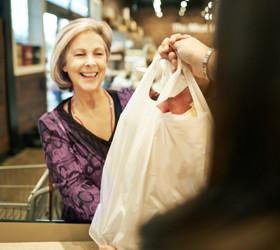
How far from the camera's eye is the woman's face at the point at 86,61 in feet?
2.84

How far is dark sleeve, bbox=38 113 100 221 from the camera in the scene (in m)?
0.85

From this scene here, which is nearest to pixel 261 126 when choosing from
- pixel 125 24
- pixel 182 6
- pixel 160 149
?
pixel 160 149

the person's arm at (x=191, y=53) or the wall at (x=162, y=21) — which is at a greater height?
the wall at (x=162, y=21)

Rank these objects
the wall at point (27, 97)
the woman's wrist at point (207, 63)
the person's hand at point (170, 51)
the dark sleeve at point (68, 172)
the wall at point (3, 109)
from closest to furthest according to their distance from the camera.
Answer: the woman's wrist at point (207, 63), the person's hand at point (170, 51), the dark sleeve at point (68, 172), the wall at point (27, 97), the wall at point (3, 109)

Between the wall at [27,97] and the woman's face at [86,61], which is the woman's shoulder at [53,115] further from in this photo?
the wall at [27,97]

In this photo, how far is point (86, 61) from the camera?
870mm

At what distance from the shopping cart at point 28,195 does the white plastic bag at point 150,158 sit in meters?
0.45

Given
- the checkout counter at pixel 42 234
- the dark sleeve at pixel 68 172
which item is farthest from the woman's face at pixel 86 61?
the checkout counter at pixel 42 234

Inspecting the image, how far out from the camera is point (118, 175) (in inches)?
27.2

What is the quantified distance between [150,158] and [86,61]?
13.9 inches

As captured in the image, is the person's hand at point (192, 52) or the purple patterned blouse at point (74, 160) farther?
the purple patterned blouse at point (74, 160)

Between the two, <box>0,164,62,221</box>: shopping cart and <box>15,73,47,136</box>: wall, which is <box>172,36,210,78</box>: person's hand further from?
<box>15,73,47,136</box>: wall

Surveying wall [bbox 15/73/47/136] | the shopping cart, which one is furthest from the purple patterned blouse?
wall [bbox 15/73/47/136]

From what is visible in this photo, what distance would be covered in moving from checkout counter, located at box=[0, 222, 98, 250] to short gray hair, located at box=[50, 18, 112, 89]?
36 centimetres
